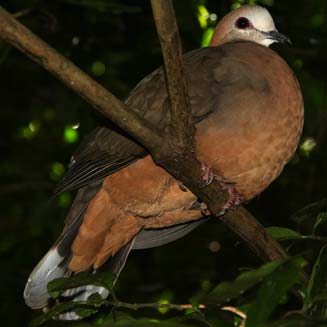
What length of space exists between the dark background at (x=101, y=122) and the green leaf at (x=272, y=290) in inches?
97.4

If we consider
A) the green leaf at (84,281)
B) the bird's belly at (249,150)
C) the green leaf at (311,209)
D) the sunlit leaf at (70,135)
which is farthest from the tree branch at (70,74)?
the sunlit leaf at (70,135)

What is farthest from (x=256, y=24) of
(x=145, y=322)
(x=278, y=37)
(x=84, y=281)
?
(x=145, y=322)

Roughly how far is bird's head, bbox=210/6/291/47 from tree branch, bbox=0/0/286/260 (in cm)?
140

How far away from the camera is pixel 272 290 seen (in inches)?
65.4

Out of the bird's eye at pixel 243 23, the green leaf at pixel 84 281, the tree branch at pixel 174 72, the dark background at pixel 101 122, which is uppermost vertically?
the tree branch at pixel 174 72

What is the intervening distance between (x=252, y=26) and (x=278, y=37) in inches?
6.1

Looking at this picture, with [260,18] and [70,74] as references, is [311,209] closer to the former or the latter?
[70,74]

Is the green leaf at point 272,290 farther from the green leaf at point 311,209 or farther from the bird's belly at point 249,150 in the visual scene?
the bird's belly at point 249,150

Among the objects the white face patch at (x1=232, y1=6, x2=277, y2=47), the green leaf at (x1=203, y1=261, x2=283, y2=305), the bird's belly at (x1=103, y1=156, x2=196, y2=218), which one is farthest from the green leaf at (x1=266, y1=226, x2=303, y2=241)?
the white face patch at (x1=232, y1=6, x2=277, y2=47)

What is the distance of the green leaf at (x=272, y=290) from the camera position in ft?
5.33

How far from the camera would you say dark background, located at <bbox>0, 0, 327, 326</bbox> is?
15.0 feet

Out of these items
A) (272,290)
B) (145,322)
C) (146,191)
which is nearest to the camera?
(272,290)

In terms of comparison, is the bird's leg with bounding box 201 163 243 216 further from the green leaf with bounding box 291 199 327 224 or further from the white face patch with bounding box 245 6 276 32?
the white face patch with bounding box 245 6 276 32

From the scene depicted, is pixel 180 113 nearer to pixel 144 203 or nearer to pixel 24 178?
pixel 144 203
